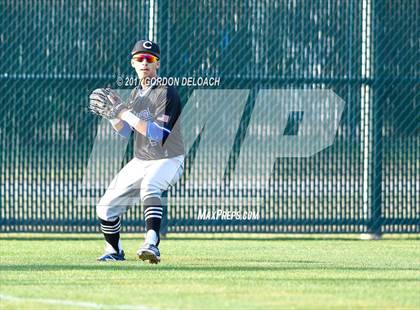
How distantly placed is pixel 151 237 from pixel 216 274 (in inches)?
36.3

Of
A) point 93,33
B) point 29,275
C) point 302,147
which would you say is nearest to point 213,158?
point 302,147

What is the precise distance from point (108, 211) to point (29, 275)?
1.48 meters

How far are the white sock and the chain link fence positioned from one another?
11.5 feet

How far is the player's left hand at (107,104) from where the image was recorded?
1109cm

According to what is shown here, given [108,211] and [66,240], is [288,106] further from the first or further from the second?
[108,211]

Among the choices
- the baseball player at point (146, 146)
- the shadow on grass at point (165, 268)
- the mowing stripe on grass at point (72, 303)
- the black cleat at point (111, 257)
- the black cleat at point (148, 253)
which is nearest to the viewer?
the mowing stripe on grass at point (72, 303)

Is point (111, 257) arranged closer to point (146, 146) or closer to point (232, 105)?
point (146, 146)

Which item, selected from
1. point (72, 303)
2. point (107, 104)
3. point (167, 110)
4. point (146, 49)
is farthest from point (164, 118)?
point (72, 303)

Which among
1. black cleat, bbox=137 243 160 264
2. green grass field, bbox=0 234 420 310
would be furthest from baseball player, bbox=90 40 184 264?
green grass field, bbox=0 234 420 310

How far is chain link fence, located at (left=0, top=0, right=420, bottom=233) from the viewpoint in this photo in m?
14.3

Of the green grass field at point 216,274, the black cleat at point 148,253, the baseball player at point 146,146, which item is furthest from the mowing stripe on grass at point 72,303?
the baseball player at point 146,146

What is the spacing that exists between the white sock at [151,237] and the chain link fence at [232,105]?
349 cm

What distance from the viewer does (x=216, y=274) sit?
33.2 ft

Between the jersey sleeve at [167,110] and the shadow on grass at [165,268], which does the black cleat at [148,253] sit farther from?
the jersey sleeve at [167,110]
